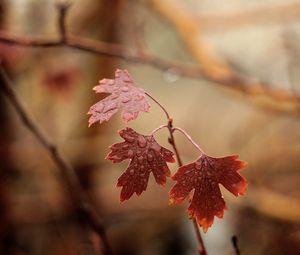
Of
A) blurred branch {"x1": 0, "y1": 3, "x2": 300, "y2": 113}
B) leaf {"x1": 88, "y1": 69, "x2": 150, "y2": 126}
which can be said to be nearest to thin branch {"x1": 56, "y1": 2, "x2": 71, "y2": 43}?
blurred branch {"x1": 0, "y1": 3, "x2": 300, "y2": 113}

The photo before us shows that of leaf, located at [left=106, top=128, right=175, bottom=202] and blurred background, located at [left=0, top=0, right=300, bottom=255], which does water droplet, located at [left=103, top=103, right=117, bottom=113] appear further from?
blurred background, located at [left=0, top=0, right=300, bottom=255]

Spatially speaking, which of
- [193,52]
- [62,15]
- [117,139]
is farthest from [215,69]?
[117,139]

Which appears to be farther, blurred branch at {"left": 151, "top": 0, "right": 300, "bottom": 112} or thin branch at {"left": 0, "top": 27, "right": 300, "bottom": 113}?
blurred branch at {"left": 151, "top": 0, "right": 300, "bottom": 112}

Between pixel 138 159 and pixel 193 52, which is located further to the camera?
pixel 193 52

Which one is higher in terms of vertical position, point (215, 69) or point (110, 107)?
point (110, 107)

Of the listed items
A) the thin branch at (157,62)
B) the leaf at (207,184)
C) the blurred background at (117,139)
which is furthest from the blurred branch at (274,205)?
the leaf at (207,184)

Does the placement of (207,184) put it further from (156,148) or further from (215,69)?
(215,69)

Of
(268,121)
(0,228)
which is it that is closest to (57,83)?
(0,228)
